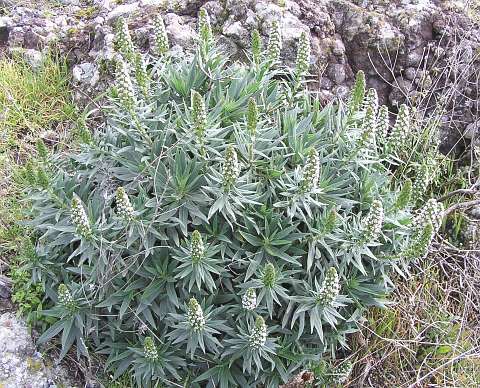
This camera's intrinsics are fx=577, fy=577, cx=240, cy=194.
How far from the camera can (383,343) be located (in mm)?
3920

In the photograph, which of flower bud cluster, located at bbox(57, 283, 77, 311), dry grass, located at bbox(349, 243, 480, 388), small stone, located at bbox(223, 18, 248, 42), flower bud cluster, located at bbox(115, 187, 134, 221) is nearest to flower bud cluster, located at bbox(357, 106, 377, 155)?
dry grass, located at bbox(349, 243, 480, 388)

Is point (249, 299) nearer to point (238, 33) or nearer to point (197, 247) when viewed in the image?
point (197, 247)

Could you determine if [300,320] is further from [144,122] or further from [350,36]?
[350,36]

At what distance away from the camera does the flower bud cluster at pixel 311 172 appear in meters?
3.13

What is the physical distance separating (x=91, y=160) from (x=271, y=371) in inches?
67.8

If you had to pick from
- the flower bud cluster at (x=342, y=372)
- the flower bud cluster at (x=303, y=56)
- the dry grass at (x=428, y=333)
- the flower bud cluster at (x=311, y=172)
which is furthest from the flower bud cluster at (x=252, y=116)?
the flower bud cluster at (x=342, y=372)

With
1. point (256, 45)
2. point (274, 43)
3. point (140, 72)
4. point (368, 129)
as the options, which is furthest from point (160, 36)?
point (368, 129)

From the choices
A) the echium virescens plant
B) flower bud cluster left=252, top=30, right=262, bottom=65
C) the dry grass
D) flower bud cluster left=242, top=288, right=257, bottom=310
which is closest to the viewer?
flower bud cluster left=242, top=288, right=257, bottom=310

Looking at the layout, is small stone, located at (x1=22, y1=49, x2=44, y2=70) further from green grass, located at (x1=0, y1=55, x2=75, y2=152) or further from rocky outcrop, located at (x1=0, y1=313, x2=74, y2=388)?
rocky outcrop, located at (x1=0, y1=313, x2=74, y2=388)

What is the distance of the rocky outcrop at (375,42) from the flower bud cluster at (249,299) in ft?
6.99

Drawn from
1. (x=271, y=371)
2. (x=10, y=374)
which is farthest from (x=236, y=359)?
(x=10, y=374)

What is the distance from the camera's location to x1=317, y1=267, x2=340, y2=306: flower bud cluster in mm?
3150

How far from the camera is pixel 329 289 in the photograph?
10.5 feet

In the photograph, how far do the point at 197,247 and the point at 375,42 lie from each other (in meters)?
2.74
